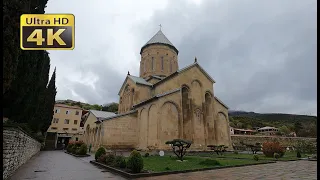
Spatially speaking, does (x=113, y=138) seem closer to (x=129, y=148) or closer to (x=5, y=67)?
(x=129, y=148)

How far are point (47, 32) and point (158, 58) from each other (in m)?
24.7

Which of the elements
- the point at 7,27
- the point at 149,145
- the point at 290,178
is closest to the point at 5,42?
the point at 7,27

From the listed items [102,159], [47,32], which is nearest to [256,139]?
[102,159]

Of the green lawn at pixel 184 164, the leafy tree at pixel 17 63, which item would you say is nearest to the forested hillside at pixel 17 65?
the leafy tree at pixel 17 63

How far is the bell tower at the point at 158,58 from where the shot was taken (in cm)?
2947

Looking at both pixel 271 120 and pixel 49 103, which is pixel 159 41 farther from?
pixel 271 120

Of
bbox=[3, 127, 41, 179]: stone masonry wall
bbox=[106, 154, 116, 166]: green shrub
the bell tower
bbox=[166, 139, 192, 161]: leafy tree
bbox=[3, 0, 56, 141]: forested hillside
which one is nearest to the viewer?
bbox=[3, 0, 56, 141]: forested hillside

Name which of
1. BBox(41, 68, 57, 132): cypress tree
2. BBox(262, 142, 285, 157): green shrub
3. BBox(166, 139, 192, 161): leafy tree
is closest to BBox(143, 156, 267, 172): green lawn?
BBox(166, 139, 192, 161): leafy tree

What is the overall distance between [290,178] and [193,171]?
3.94 m

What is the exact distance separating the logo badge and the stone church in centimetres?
1524

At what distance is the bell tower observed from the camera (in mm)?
29469

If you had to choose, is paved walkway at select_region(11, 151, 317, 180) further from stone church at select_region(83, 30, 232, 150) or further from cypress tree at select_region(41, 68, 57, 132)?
cypress tree at select_region(41, 68, 57, 132)

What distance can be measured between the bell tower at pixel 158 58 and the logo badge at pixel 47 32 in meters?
23.6

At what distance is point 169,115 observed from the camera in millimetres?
20953
